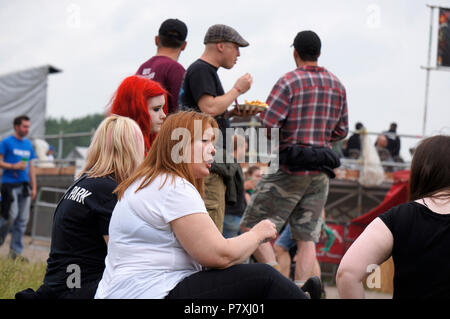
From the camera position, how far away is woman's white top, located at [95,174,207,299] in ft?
8.09

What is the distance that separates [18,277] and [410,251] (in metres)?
3.90

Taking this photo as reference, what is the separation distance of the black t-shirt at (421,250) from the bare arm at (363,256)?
0.04 m

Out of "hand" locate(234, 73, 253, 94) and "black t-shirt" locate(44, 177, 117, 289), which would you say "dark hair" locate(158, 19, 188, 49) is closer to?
"hand" locate(234, 73, 253, 94)

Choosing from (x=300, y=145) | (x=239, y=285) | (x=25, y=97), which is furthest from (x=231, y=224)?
(x=25, y=97)

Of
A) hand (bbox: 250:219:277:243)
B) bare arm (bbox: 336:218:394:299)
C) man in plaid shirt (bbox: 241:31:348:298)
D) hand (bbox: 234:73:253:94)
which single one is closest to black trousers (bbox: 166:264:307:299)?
hand (bbox: 250:219:277:243)

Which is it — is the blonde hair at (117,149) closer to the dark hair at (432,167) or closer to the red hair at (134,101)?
the red hair at (134,101)

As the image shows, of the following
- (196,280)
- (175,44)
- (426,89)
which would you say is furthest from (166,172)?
(426,89)

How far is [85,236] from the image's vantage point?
9.58 feet

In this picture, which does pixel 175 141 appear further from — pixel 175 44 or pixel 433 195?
pixel 175 44

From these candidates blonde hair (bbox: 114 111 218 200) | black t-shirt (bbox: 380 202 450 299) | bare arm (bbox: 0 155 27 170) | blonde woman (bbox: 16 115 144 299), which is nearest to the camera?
black t-shirt (bbox: 380 202 450 299)

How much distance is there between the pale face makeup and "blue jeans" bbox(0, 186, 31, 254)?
522 centimetres

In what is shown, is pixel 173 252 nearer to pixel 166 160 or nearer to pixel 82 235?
pixel 166 160

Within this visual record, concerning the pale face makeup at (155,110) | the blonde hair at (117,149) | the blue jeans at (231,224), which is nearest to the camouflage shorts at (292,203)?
the blue jeans at (231,224)
